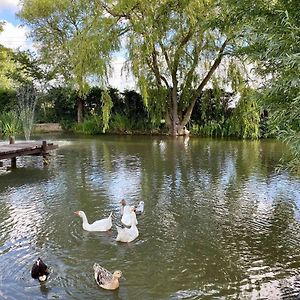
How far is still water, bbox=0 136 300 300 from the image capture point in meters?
4.19

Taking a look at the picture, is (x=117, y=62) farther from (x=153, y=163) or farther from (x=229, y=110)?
(x=153, y=163)

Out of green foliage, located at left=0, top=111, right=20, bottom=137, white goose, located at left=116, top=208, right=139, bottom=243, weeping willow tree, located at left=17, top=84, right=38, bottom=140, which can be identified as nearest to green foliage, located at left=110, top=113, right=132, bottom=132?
green foliage, located at left=0, top=111, right=20, bottom=137

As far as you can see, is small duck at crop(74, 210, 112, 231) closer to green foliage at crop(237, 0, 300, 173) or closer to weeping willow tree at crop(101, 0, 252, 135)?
green foliage at crop(237, 0, 300, 173)

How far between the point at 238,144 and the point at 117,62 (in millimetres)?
6330

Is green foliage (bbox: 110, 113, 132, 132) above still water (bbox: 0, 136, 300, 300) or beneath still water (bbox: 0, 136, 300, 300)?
above

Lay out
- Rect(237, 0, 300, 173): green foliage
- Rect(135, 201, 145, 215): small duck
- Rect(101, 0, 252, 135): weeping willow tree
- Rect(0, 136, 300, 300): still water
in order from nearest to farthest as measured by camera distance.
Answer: Rect(237, 0, 300, 173): green foliage, Rect(0, 136, 300, 300): still water, Rect(135, 201, 145, 215): small duck, Rect(101, 0, 252, 135): weeping willow tree

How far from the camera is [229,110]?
19859 millimetres

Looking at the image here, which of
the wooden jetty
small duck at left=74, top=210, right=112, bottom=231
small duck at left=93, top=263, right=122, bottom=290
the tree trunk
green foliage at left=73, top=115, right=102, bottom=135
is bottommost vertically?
small duck at left=93, top=263, right=122, bottom=290

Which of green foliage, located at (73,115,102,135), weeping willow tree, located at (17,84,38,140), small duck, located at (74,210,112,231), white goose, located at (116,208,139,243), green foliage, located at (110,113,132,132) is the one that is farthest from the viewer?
weeping willow tree, located at (17,84,38,140)

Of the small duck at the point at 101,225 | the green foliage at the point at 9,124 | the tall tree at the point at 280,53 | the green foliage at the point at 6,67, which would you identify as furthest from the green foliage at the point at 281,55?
the green foliage at the point at 6,67

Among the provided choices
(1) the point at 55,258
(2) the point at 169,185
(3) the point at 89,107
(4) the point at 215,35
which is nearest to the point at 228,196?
(2) the point at 169,185

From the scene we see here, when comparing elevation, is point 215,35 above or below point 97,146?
above

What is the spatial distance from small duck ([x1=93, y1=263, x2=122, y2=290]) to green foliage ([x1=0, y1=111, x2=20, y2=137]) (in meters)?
18.1

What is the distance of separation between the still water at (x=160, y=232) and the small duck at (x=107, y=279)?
70 millimetres
